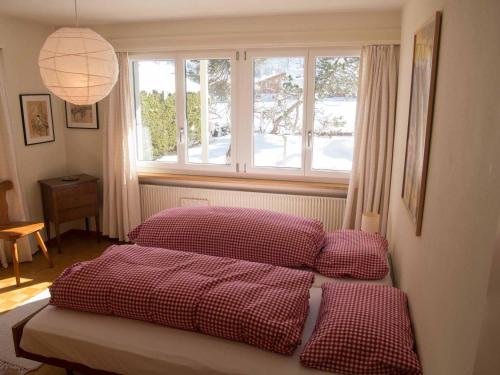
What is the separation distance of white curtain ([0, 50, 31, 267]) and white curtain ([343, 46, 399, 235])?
9.87 ft

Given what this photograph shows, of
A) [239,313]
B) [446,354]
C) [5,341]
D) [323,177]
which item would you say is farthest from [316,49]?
[5,341]

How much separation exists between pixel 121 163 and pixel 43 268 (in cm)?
124

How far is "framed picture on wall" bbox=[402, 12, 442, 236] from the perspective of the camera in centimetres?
160

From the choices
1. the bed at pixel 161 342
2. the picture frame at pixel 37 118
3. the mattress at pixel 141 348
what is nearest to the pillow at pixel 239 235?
the bed at pixel 161 342

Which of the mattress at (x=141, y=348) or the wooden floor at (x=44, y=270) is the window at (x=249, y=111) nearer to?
the wooden floor at (x=44, y=270)

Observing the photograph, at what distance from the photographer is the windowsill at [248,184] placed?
12.2 ft

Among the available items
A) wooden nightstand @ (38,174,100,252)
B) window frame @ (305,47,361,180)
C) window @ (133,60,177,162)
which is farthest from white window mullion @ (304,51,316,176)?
wooden nightstand @ (38,174,100,252)

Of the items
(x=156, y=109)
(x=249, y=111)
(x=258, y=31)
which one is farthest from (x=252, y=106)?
(x=156, y=109)

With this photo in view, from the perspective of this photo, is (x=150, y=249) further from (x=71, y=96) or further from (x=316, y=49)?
(x=316, y=49)

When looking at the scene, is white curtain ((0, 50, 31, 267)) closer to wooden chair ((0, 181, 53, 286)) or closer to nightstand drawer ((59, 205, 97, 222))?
wooden chair ((0, 181, 53, 286))

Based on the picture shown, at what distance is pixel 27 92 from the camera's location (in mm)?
3891

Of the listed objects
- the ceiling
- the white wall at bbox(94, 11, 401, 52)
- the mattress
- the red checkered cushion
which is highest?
the ceiling

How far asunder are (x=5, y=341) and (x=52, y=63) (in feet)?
6.12

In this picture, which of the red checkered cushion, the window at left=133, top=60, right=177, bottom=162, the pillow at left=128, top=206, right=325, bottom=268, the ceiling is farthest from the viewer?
the window at left=133, top=60, right=177, bottom=162
